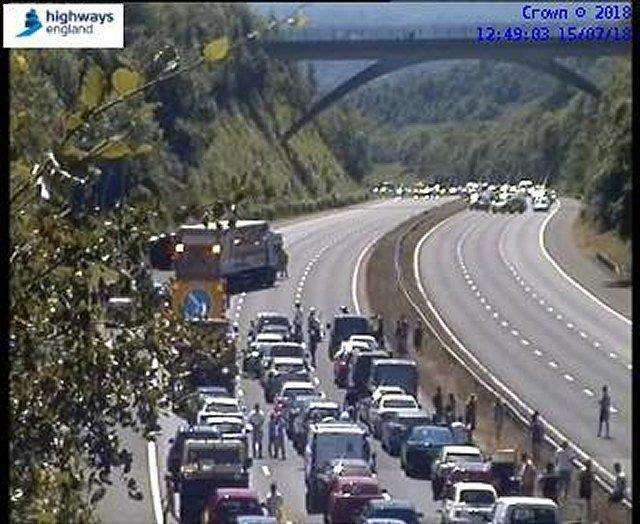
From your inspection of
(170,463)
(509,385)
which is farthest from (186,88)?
(509,385)

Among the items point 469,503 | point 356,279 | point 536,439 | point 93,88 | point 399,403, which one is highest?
point 356,279

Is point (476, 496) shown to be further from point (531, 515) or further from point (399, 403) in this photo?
point (399, 403)

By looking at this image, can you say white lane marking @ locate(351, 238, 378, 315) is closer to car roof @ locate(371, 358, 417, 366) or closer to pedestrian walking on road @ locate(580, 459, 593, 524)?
car roof @ locate(371, 358, 417, 366)

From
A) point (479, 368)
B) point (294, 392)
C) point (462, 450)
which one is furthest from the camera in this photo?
point (479, 368)

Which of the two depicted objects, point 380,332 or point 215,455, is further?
point 380,332

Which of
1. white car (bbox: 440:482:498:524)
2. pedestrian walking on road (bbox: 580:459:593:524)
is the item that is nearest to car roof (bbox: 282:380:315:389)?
white car (bbox: 440:482:498:524)

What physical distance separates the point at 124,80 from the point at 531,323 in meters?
41.7

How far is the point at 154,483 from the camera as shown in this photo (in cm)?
2652

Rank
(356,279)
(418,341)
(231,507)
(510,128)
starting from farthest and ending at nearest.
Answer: (356,279)
(510,128)
(418,341)
(231,507)

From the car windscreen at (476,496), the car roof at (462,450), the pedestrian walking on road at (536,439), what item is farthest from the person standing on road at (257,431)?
the car windscreen at (476,496)

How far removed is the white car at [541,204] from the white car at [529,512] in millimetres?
11588

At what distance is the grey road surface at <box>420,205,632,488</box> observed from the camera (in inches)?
1391

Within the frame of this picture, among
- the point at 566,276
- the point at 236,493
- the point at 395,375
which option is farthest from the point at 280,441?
the point at 566,276

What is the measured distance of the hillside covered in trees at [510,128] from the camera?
34625mm
